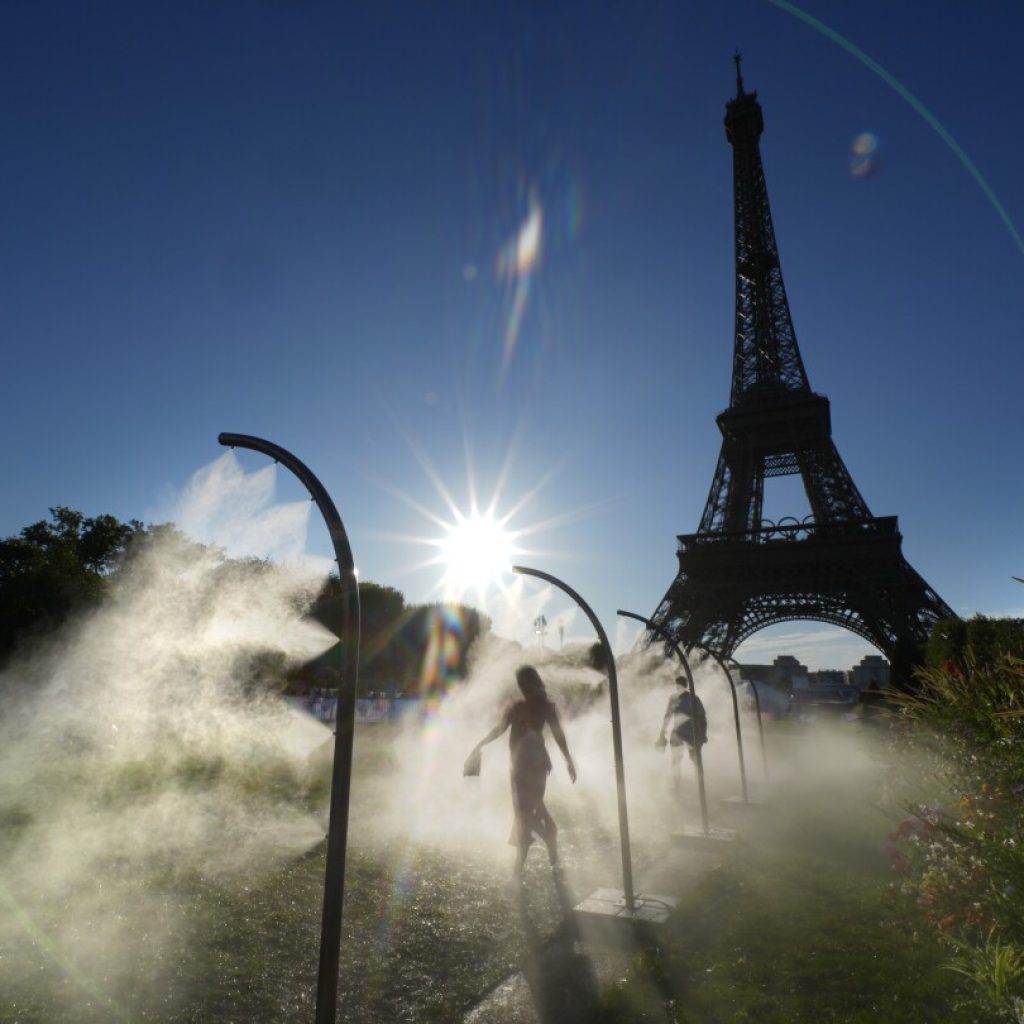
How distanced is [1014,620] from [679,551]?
2657 cm

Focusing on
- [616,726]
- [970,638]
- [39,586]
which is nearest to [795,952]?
[616,726]

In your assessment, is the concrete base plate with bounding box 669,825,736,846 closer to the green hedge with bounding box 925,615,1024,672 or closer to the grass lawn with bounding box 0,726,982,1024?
the grass lawn with bounding box 0,726,982,1024

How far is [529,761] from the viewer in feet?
24.8

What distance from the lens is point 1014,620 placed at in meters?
15.7

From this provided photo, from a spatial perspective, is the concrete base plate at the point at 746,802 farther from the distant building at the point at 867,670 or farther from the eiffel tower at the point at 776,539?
the distant building at the point at 867,670

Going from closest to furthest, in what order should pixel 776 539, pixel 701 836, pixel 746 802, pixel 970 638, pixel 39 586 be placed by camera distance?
pixel 701 836 → pixel 746 802 → pixel 970 638 → pixel 39 586 → pixel 776 539

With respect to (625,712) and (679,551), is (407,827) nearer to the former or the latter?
(625,712)

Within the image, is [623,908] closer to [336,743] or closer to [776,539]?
[336,743]

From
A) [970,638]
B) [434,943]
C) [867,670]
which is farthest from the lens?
[867,670]

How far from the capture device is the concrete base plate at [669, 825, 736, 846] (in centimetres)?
952

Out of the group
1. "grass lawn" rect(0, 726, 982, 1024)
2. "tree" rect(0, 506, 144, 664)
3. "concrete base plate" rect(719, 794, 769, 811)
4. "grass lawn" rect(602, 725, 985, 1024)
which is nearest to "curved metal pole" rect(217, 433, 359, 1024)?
"grass lawn" rect(0, 726, 982, 1024)

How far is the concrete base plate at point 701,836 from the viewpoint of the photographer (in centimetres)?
952

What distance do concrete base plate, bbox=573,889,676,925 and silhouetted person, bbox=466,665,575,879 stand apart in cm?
79

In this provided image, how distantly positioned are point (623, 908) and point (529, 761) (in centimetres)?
174
